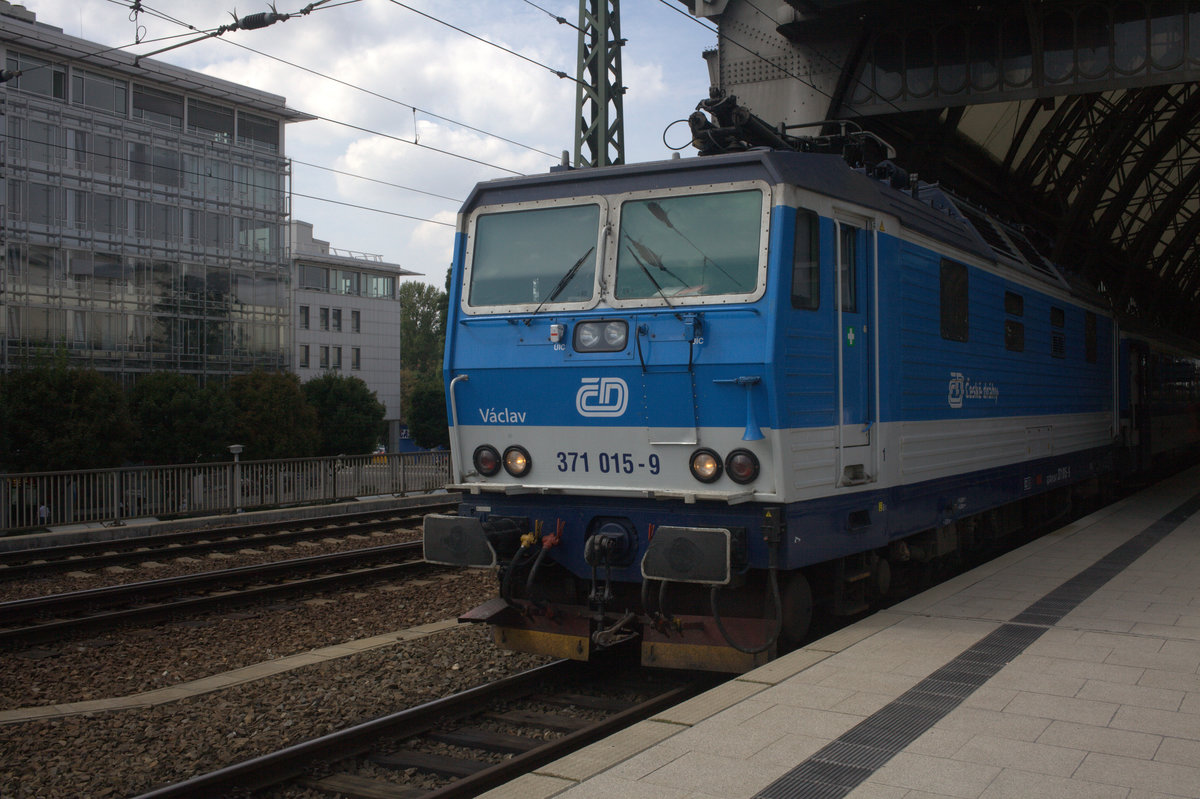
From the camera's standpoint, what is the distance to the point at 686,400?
6.57 metres

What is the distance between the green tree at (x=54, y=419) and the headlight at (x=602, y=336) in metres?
27.8

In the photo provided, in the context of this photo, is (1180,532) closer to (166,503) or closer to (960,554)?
(960,554)

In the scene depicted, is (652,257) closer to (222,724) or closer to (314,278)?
(222,724)

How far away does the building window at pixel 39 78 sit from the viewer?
127 ft

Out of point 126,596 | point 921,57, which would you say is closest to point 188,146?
point 921,57

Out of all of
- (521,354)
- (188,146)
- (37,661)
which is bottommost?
(37,661)

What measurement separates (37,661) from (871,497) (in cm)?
670

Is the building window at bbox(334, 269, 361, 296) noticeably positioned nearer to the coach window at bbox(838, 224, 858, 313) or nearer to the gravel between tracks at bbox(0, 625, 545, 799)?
the gravel between tracks at bbox(0, 625, 545, 799)

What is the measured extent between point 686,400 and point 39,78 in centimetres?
4239

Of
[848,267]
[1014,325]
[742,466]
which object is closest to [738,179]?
[848,267]

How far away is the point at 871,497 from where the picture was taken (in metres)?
7.47

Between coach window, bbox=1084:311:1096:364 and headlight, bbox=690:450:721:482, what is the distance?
32.4ft

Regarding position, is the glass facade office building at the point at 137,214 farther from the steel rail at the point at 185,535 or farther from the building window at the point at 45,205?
the steel rail at the point at 185,535

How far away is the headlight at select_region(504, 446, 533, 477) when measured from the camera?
724 centimetres
